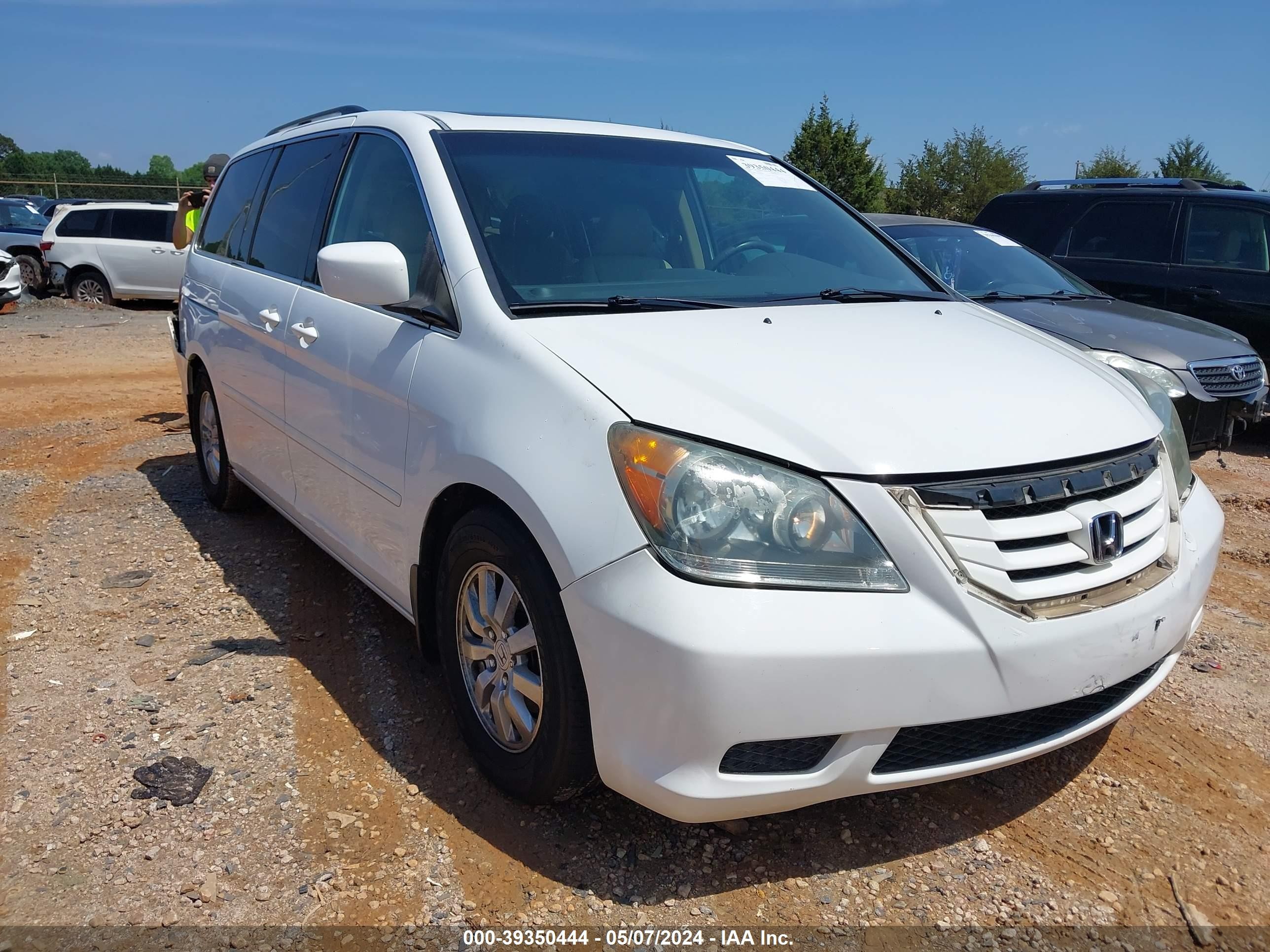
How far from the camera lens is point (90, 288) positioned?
17.7m

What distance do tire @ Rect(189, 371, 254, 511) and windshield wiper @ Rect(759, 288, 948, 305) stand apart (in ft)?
10.0

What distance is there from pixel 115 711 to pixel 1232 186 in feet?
31.2

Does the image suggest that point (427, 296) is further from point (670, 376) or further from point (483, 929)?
point (483, 929)

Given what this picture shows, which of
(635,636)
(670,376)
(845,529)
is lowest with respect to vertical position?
(635,636)

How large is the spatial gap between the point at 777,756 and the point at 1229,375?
18.2 feet

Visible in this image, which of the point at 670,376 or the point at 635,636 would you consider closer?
the point at 635,636

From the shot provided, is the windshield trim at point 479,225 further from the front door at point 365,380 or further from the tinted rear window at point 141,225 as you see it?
the tinted rear window at point 141,225

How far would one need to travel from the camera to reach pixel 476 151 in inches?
128

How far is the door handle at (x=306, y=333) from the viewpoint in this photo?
3.56 meters

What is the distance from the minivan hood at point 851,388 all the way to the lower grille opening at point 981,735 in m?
0.58

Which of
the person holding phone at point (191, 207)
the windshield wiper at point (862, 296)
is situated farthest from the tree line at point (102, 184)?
the windshield wiper at point (862, 296)

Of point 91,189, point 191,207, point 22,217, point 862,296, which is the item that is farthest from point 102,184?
point 862,296

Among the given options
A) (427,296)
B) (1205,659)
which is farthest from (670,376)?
(1205,659)

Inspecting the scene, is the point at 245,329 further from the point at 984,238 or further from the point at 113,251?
the point at 113,251
